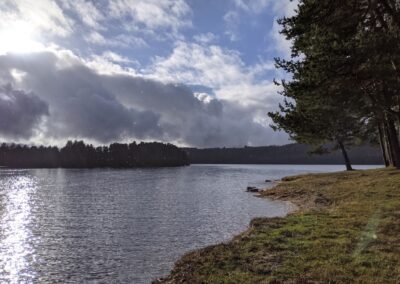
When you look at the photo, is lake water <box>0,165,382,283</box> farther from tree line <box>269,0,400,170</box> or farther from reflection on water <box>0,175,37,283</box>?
tree line <box>269,0,400,170</box>

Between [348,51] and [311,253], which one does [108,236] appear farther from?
[348,51]

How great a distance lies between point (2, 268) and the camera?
1950cm

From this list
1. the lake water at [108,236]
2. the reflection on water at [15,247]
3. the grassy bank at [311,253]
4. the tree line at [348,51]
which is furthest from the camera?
the tree line at [348,51]

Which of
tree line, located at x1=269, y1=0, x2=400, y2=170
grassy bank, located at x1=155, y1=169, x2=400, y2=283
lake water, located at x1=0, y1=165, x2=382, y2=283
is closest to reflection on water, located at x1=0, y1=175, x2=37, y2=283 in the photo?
lake water, located at x1=0, y1=165, x2=382, y2=283

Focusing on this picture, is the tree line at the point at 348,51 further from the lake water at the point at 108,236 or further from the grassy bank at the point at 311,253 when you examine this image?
the lake water at the point at 108,236

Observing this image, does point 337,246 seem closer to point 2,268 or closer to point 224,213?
point 2,268

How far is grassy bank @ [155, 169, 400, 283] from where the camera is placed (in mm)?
13008

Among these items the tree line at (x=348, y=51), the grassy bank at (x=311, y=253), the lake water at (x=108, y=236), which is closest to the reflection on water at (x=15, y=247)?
the lake water at (x=108, y=236)

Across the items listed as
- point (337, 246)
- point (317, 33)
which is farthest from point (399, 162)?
point (337, 246)

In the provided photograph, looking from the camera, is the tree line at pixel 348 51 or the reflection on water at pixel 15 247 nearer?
the reflection on water at pixel 15 247

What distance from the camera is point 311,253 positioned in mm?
15656

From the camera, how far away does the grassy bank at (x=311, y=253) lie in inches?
512

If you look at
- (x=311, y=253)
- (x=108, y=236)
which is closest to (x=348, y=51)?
(x=311, y=253)

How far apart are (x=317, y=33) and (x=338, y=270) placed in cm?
1740
